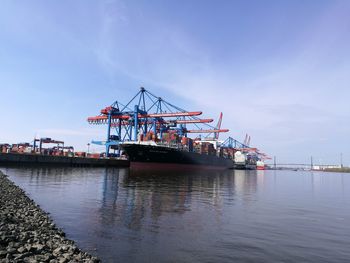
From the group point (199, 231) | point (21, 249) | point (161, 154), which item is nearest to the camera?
point (21, 249)

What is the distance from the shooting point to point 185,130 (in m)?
95.2

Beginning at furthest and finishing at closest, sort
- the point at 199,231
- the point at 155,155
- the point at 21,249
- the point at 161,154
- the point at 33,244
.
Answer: the point at 161,154
the point at 155,155
the point at 199,231
the point at 33,244
the point at 21,249

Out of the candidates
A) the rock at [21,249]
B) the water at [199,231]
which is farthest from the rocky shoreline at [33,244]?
the water at [199,231]

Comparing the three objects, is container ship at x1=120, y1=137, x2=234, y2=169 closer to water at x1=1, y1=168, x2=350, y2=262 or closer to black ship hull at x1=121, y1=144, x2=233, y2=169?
black ship hull at x1=121, y1=144, x2=233, y2=169

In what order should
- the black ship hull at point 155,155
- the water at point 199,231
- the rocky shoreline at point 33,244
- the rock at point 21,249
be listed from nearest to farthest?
the rocky shoreline at point 33,244, the rock at point 21,249, the water at point 199,231, the black ship hull at point 155,155

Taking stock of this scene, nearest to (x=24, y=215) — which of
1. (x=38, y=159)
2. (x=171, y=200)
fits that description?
(x=171, y=200)

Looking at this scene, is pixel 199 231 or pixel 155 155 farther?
pixel 155 155

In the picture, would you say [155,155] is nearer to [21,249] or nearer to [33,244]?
[33,244]

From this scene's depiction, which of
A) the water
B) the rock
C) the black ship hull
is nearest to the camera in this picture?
the rock

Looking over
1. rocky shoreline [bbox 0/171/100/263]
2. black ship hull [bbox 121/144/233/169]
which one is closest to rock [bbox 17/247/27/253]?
rocky shoreline [bbox 0/171/100/263]

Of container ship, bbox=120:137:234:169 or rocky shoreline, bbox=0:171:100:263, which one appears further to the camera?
container ship, bbox=120:137:234:169

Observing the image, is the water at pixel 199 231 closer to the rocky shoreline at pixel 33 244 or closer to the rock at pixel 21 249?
the rocky shoreline at pixel 33 244

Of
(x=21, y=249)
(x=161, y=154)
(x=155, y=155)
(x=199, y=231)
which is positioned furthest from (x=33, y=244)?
(x=161, y=154)

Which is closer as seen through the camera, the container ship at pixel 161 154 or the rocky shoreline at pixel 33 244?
the rocky shoreline at pixel 33 244
